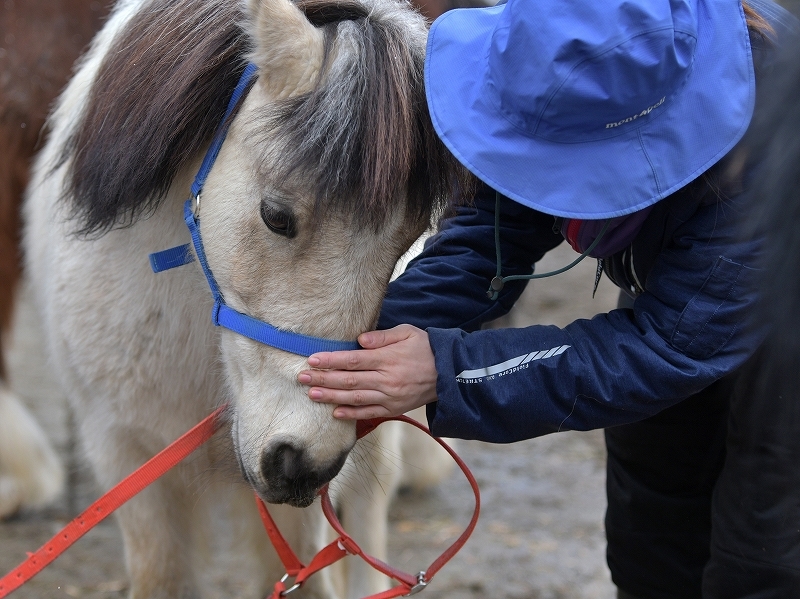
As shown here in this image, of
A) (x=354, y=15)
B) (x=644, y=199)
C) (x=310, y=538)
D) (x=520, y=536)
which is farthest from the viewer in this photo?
(x=520, y=536)

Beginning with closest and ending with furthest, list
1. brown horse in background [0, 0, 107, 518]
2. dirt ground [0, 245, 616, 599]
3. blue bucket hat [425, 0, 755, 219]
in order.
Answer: blue bucket hat [425, 0, 755, 219], dirt ground [0, 245, 616, 599], brown horse in background [0, 0, 107, 518]

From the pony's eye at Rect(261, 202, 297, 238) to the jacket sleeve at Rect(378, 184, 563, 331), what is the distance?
0.32 metres

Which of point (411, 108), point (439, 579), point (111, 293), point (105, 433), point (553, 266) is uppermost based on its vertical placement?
point (411, 108)

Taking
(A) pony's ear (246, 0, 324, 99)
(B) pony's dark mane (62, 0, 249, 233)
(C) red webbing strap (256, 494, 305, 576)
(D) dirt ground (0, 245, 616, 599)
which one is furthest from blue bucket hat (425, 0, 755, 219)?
(D) dirt ground (0, 245, 616, 599)

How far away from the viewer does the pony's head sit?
1344 millimetres

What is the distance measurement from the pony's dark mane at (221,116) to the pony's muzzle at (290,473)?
0.39 m

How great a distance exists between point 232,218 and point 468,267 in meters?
0.51

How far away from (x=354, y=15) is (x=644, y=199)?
0.60m

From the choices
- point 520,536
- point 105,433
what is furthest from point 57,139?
point 520,536

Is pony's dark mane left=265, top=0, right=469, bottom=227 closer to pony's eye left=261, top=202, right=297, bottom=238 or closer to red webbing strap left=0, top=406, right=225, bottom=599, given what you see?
pony's eye left=261, top=202, right=297, bottom=238

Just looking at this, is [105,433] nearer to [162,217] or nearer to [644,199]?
[162,217]

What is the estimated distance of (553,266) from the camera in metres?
5.62

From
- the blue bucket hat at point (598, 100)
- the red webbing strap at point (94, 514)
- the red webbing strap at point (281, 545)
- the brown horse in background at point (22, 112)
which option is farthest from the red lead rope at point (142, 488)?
the brown horse in background at point (22, 112)

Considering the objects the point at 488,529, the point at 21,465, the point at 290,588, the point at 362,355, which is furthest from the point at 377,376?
the point at 21,465
